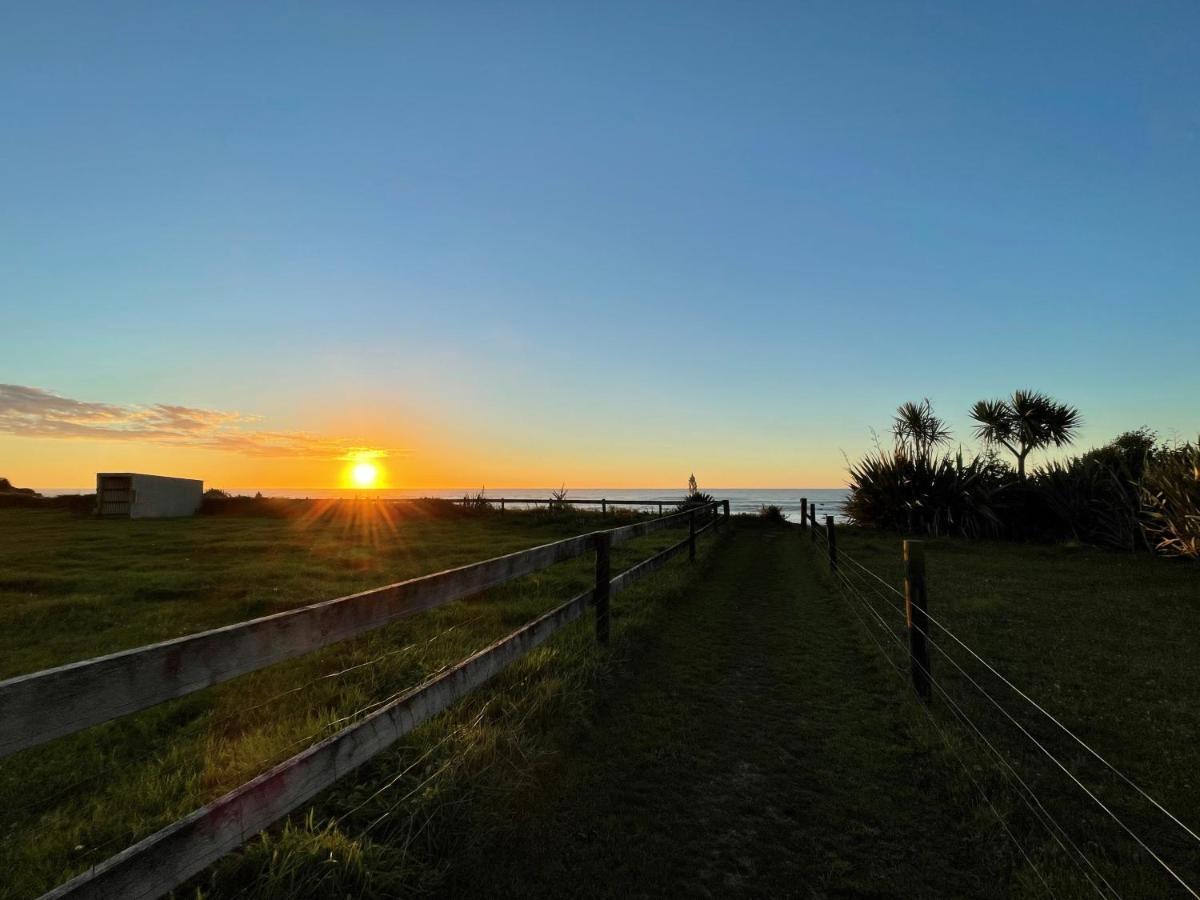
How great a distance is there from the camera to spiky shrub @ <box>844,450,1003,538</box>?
64.8 feet

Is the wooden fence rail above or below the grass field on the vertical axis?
above

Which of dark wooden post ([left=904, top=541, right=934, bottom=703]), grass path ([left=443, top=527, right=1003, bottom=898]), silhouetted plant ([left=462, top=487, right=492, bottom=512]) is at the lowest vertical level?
grass path ([left=443, top=527, right=1003, bottom=898])

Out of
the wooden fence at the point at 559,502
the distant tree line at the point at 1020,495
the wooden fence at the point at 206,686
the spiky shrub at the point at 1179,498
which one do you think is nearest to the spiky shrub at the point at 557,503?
the wooden fence at the point at 559,502

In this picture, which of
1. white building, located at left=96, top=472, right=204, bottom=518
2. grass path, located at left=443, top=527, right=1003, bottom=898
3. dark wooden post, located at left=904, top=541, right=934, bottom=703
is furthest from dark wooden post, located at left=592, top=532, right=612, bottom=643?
white building, located at left=96, top=472, right=204, bottom=518

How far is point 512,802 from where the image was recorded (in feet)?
11.5

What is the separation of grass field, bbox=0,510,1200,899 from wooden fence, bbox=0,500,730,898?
0.53 meters

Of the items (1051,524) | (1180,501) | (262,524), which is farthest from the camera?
(262,524)

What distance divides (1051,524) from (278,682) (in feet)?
71.0

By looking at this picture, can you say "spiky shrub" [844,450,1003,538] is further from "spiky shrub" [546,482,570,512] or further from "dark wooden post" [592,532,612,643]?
"dark wooden post" [592,532,612,643]

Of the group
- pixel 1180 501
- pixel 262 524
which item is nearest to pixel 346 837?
pixel 1180 501

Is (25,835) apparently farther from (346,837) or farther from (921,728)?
(921,728)

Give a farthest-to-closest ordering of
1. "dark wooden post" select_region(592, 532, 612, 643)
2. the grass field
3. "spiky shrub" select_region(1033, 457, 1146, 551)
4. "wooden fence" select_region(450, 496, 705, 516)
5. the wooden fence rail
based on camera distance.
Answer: "wooden fence" select_region(450, 496, 705, 516) < "spiky shrub" select_region(1033, 457, 1146, 551) < "dark wooden post" select_region(592, 532, 612, 643) < the grass field < the wooden fence rail

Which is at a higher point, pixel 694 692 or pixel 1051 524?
pixel 1051 524

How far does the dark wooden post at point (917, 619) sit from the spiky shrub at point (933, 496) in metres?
16.6
